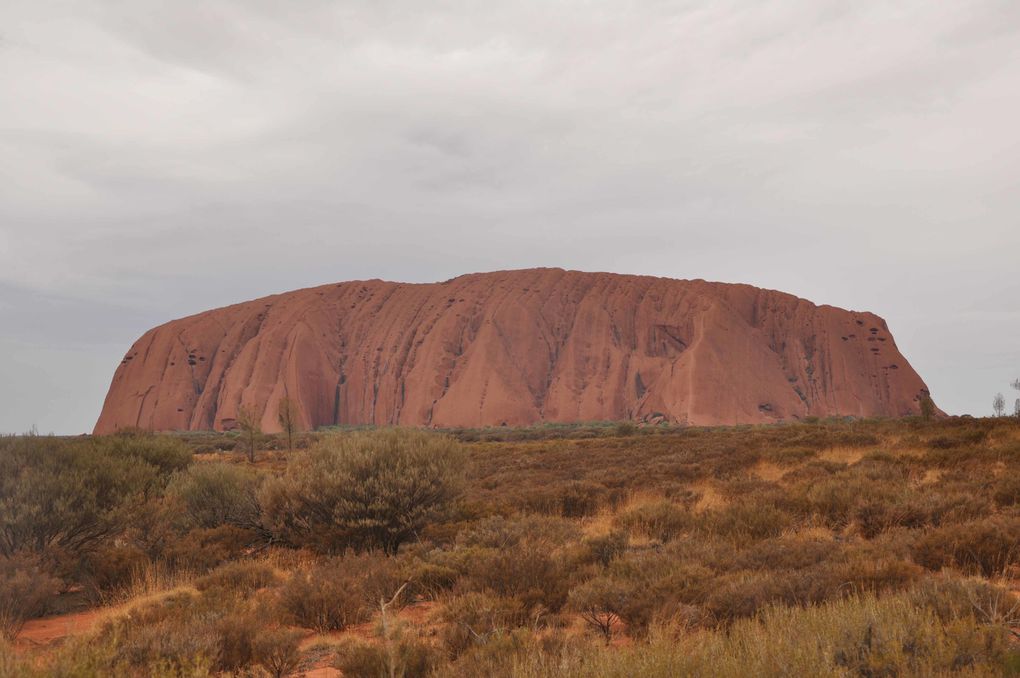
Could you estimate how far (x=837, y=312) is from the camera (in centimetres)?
8894

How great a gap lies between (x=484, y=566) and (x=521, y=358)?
7758 centimetres

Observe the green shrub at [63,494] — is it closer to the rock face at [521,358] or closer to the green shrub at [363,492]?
the green shrub at [363,492]

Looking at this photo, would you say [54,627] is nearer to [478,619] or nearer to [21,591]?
[21,591]

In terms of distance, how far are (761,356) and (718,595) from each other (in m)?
81.2

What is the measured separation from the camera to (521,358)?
84688mm

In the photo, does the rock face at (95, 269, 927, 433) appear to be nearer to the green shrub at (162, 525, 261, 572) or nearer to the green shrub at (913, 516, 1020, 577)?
the green shrub at (162, 525, 261, 572)

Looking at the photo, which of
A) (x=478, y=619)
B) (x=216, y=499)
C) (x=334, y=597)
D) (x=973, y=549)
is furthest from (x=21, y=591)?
(x=973, y=549)

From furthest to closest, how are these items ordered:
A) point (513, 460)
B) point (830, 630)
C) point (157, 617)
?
point (513, 460) → point (157, 617) → point (830, 630)

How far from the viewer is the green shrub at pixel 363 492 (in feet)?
33.1

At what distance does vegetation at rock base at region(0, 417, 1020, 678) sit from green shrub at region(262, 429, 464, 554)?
4cm

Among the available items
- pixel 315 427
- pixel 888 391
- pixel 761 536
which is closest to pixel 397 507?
pixel 761 536

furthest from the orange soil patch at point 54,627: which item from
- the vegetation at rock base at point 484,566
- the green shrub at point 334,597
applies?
the green shrub at point 334,597

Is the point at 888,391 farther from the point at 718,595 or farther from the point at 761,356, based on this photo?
the point at 718,595

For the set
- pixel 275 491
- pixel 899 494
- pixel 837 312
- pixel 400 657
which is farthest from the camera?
pixel 837 312
